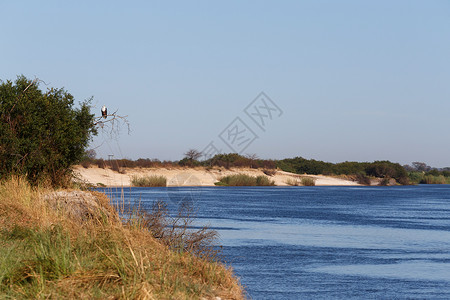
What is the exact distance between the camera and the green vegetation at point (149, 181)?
73.9 metres

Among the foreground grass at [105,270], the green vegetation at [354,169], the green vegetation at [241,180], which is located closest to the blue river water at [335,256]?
the foreground grass at [105,270]

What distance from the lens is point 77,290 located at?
776cm

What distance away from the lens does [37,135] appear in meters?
19.3

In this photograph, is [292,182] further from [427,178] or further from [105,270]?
[105,270]

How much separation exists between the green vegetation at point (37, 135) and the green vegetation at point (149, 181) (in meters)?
53.7

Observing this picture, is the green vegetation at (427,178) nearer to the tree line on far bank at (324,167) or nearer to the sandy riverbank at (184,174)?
the tree line on far bank at (324,167)

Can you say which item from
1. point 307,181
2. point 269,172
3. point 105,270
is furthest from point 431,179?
point 105,270

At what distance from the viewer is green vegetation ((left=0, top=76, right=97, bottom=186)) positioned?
60.7ft

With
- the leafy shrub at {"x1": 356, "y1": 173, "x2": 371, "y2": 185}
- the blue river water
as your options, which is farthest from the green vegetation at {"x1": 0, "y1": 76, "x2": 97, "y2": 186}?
the leafy shrub at {"x1": 356, "y1": 173, "x2": 371, "y2": 185}

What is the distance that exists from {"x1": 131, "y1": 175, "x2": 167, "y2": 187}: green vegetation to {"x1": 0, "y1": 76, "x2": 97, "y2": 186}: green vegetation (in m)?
53.7

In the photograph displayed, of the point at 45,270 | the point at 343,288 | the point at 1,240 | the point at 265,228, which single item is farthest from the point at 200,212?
the point at 45,270

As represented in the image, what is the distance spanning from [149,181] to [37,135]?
183 ft

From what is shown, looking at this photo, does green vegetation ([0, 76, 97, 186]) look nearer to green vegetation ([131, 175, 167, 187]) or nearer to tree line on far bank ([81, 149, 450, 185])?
green vegetation ([131, 175, 167, 187])

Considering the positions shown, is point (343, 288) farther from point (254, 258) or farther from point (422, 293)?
point (254, 258)
